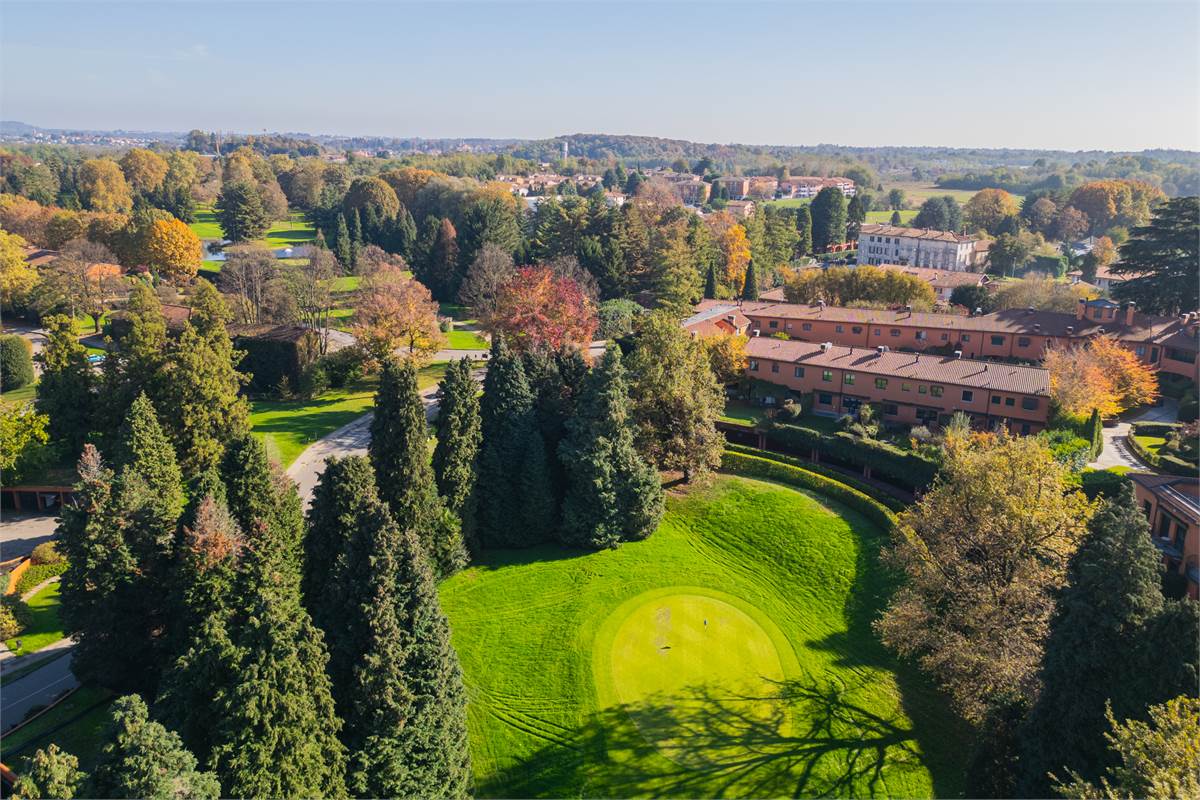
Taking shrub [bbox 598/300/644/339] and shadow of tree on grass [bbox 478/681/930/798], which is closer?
shadow of tree on grass [bbox 478/681/930/798]

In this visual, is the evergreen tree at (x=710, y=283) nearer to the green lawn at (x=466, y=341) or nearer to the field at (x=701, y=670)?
the green lawn at (x=466, y=341)

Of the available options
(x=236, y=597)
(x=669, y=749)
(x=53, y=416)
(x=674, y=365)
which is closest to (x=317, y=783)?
(x=236, y=597)

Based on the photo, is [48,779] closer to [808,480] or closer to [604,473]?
[604,473]

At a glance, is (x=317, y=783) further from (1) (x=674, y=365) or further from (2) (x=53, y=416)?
(2) (x=53, y=416)

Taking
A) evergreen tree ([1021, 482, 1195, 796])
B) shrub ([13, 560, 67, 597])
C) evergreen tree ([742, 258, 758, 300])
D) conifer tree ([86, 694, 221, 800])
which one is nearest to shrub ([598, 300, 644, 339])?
evergreen tree ([742, 258, 758, 300])

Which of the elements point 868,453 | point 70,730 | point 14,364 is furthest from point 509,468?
point 14,364

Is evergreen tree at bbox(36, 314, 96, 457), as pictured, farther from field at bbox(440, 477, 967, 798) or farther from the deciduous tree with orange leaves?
the deciduous tree with orange leaves
